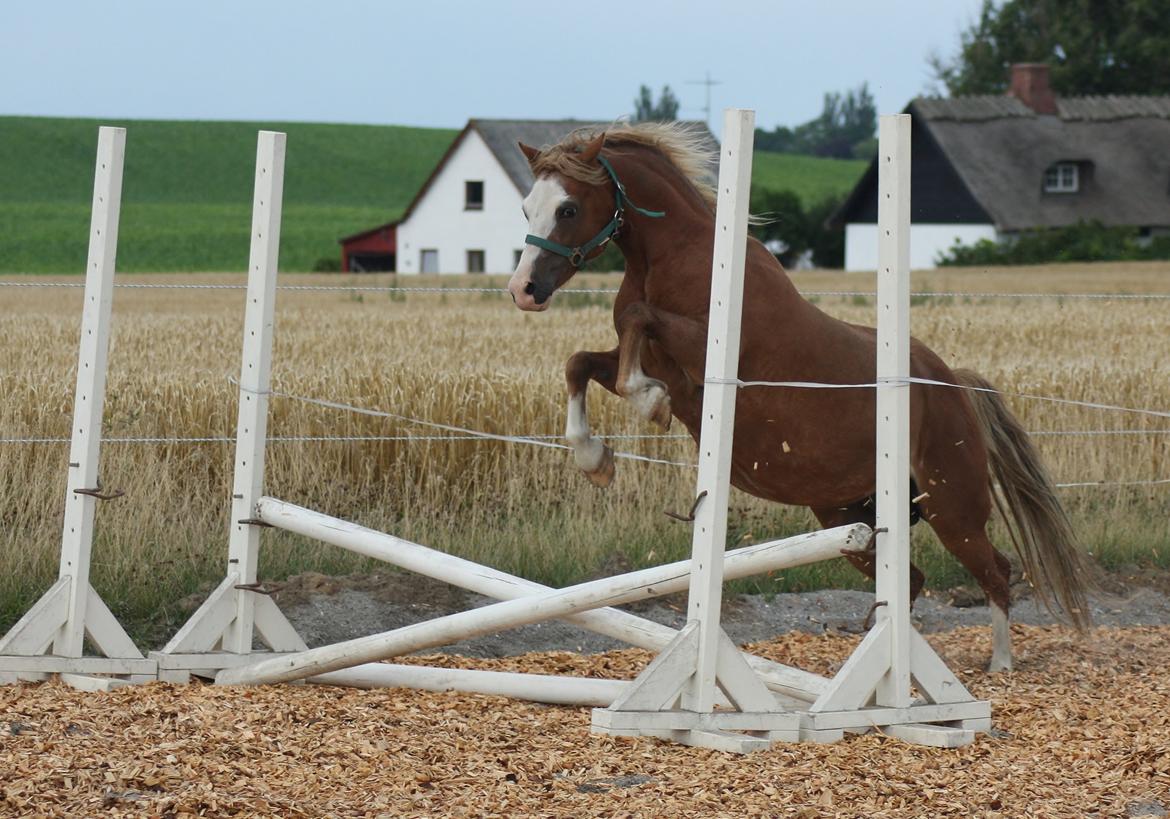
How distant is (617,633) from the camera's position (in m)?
5.48

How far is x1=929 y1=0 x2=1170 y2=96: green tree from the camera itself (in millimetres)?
57125

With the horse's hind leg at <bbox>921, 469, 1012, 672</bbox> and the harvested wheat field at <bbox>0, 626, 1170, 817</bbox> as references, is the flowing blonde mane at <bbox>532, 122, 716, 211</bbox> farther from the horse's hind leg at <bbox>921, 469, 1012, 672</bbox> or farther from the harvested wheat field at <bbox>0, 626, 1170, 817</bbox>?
the harvested wheat field at <bbox>0, 626, 1170, 817</bbox>

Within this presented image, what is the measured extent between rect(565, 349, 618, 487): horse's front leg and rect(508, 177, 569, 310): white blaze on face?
1.00 ft

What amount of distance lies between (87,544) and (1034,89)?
5278 cm

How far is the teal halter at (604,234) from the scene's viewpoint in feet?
17.4

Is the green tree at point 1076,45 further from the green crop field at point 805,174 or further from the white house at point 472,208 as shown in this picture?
the white house at point 472,208

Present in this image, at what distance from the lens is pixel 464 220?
5328cm

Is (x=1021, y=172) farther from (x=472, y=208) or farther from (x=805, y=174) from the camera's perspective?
(x=805, y=174)

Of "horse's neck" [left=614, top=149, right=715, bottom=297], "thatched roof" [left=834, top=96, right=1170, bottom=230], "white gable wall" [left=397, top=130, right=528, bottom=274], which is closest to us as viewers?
"horse's neck" [left=614, top=149, right=715, bottom=297]

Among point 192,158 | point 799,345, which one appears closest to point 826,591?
point 799,345

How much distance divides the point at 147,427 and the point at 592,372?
466cm

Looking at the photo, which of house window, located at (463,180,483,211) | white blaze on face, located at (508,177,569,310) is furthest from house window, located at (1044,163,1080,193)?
white blaze on face, located at (508,177,569,310)

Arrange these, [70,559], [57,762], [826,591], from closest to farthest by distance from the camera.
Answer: [57,762] → [70,559] → [826,591]

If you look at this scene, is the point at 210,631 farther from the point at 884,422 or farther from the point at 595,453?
the point at 884,422
